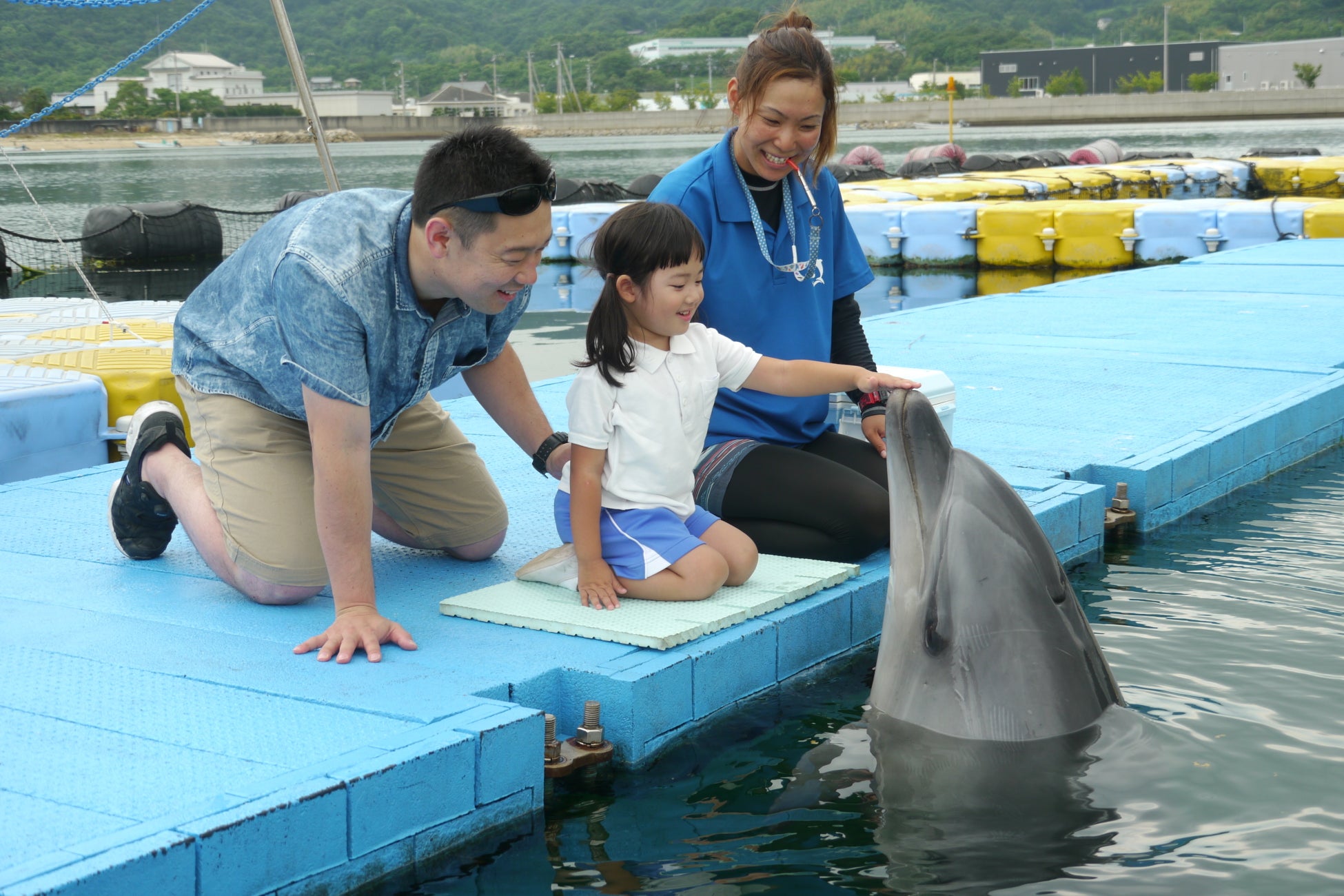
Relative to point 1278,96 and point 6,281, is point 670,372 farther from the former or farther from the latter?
point 1278,96

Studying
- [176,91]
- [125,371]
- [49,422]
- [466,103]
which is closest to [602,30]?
[466,103]

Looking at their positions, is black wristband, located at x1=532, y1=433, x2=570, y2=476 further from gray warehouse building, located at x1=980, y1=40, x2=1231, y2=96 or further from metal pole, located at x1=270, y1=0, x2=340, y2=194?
gray warehouse building, located at x1=980, y1=40, x2=1231, y2=96

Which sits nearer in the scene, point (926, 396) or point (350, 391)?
point (350, 391)

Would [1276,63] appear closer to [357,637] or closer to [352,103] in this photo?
[352,103]

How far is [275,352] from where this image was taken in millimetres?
3371

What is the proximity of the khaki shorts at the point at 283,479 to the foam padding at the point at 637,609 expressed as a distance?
347mm

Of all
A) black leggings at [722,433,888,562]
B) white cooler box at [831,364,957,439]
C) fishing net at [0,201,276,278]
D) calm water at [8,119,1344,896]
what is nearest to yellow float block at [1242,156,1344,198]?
fishing net at [0,201,276,278]

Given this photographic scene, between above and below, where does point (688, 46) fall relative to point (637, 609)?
above

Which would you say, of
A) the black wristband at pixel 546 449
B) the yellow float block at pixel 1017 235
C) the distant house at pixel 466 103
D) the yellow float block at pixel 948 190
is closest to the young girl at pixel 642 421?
the black wristband at pixel 546 449

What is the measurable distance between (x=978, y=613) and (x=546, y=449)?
1.27m

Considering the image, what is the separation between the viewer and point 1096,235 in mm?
15109

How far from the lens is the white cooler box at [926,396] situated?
4211 millimetres

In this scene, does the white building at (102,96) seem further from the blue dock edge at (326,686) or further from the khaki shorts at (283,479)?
the khaki shorts at (283,479)

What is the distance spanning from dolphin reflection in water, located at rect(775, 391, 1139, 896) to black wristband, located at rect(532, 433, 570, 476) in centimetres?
97
